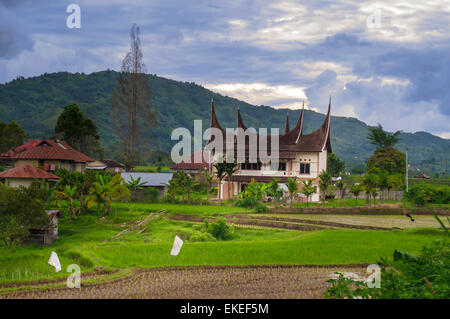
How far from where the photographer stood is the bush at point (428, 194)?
30.1m

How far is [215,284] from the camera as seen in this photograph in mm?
11250

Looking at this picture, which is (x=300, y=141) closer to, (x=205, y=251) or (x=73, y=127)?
(x=205, y=251)

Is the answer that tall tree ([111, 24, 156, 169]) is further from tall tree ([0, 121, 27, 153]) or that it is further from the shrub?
the shrub

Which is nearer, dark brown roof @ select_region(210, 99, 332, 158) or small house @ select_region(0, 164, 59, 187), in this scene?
small house @ select_region(0, 164, 59, 187)

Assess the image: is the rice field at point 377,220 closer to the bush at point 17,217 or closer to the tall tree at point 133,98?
the bush at point 17,217

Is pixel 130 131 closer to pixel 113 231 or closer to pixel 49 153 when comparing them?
pixel 49 153

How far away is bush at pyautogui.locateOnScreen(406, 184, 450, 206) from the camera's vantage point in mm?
30114

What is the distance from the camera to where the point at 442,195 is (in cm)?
3216

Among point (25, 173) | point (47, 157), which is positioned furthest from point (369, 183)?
point (47, 157)

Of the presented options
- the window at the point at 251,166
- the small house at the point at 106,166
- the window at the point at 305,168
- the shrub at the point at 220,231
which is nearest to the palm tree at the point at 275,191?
the window at the point at 251,166

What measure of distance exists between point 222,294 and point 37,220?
996 cm

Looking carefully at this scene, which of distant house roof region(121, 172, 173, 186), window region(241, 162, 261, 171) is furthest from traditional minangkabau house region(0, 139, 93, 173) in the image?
window region(241, 162, 261, 171)

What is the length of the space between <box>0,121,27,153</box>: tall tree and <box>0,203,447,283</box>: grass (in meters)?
40.1
